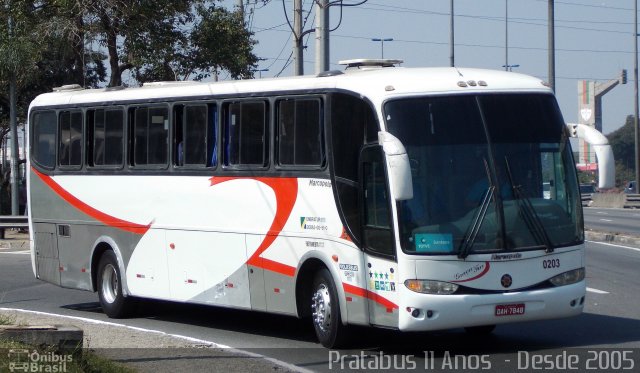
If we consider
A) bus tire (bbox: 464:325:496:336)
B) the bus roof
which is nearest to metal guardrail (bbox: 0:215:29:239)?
the bus roof

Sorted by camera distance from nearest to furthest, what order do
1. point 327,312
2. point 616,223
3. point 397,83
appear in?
point 397,83
point 327,312
point 616,223

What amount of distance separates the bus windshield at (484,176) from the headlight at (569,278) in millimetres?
314

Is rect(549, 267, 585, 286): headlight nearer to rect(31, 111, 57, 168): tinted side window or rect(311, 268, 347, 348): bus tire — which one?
rect(311, 268, 347, 348): bus tire

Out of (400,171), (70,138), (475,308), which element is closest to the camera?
(400,171)

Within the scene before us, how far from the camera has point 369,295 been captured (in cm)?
1073

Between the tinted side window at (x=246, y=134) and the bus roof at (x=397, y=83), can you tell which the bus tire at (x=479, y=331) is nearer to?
the bus roof at (x=397, y=83)

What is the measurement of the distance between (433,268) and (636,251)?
16823 millimetres

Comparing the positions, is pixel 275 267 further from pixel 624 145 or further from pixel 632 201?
pixel 624 145

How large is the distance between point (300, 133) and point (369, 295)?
224 cm

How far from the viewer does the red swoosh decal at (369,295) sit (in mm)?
10495

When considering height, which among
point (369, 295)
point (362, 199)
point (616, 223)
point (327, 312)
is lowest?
point (616, 223)

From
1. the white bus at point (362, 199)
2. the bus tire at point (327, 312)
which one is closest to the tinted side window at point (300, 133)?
the white bus at point (362, 199)

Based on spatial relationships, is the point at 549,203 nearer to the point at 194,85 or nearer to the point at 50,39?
the point at 194,85

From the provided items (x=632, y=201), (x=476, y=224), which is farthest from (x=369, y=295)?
(x=632, y=201)
